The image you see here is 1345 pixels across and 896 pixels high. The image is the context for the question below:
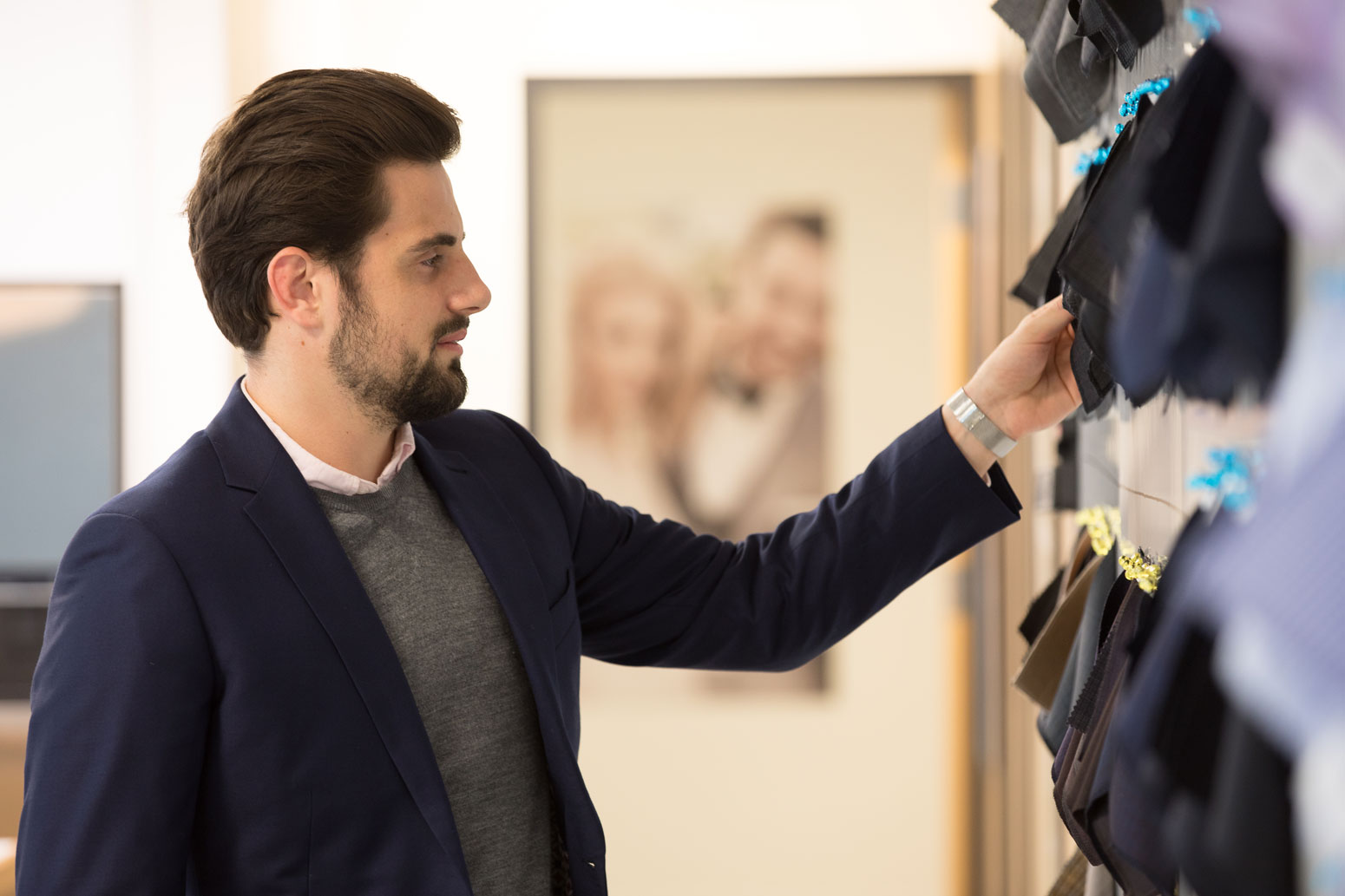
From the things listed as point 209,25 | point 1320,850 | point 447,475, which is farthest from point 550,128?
point 1320,850

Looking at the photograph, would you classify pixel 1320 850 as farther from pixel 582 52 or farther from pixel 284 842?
pixel 582 52

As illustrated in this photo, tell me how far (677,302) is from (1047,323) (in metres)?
1.53

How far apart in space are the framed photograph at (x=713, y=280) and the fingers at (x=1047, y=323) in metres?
1.44

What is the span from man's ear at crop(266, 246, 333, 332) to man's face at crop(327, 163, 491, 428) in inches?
1.0

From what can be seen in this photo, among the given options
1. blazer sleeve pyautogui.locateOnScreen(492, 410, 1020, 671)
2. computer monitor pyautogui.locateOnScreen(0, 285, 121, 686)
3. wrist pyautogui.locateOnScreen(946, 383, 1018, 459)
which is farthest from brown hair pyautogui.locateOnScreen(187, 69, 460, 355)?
computer monitor pyautogui.locateOnScreen(0, 285, 121, 686)

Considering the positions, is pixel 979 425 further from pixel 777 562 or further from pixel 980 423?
pixel 777 562

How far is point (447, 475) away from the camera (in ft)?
4.63

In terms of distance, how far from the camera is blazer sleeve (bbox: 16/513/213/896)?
1040 millimetres

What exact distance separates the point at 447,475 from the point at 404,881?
0.48 m

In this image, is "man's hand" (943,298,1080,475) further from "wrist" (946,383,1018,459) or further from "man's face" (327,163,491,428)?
"man's face" (327,163,491,428)

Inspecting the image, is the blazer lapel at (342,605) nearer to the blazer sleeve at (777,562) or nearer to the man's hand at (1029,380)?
the blazer sleeve at (777,562)

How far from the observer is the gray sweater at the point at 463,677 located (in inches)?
49.6

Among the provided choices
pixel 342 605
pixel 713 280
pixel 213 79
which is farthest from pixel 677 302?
pixel 342 605

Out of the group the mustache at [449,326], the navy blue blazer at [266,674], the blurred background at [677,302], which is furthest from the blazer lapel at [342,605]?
the blurred background at [677,302]
